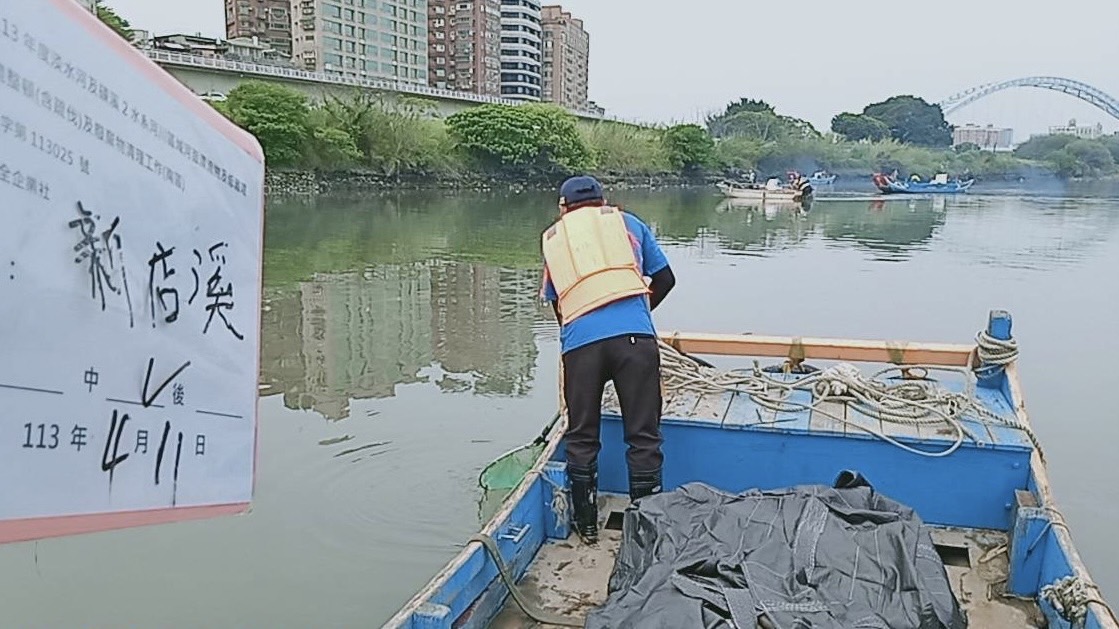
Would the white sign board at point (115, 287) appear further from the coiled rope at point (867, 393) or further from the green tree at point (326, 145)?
the green tree at point (326, 145)

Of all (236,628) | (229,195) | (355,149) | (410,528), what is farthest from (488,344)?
(355,149)

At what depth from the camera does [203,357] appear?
1.20 meters

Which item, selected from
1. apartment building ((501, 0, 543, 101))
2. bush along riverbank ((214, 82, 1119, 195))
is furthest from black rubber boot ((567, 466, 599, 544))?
apartment building ((501, 0, 543, 101))

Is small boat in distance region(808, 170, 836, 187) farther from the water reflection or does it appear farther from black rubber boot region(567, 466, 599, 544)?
black rubber boot region(567, 466, 599, 544)

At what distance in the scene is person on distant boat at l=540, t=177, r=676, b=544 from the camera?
330 centimetres

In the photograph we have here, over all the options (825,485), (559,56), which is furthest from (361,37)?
(825,485)

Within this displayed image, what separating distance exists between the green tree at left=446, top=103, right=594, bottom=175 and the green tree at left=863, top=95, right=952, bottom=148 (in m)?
51.1

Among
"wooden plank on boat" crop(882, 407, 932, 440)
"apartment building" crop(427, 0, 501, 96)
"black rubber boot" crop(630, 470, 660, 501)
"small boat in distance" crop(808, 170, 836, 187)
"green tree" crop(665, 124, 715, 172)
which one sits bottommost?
"black rubber boot" crop(630, 470, 660, 501)

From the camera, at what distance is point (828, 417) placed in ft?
11.9

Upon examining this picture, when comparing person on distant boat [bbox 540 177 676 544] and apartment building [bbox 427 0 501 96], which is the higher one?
apartment building [bbox 427 0 501 96]

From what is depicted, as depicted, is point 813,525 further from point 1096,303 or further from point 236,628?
point 1096,303

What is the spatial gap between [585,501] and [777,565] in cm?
103

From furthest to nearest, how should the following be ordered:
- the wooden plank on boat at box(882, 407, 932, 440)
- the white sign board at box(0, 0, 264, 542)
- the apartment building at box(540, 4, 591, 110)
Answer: the apartment building at box(540, 4, 591, 110)
the wooden plank on boat at box(882, 407, 932, 440)
the white sign board at box(0, 0, 264, 542)

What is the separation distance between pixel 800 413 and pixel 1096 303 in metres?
11.7
